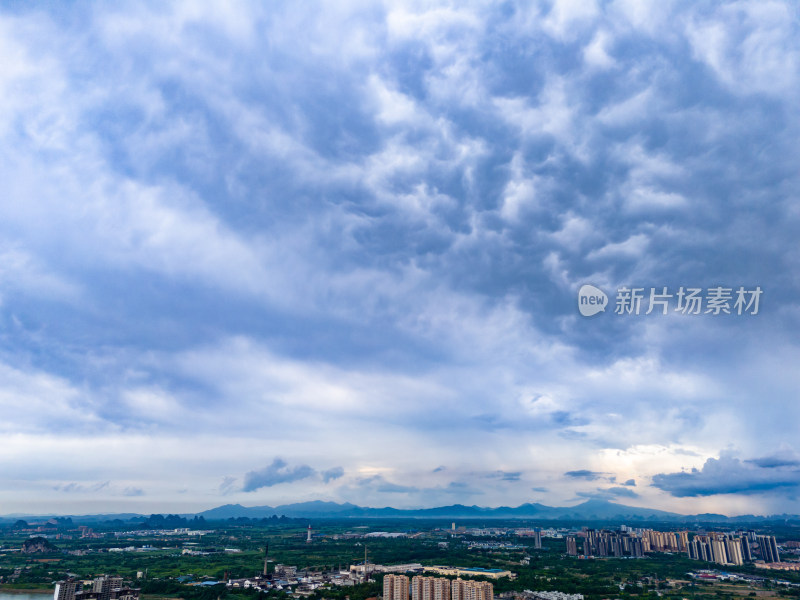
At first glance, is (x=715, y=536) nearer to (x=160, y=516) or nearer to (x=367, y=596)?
(x=367, y=596)

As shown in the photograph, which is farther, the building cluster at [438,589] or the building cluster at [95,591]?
the building cluster at [95,591]

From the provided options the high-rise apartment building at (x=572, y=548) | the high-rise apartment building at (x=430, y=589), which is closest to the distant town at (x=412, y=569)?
the high-rise apartment building at (x=430, y=589)

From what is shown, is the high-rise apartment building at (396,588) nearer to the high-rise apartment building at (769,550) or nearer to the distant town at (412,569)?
the distant town at (412,569)

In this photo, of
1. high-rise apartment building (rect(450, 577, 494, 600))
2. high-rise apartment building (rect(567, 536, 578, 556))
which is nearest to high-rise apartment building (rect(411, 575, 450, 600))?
high-rise apartment building (rect(450, 577, 494, 600))

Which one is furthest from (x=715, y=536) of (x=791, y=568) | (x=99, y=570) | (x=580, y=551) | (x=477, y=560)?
(x=99, y=570)

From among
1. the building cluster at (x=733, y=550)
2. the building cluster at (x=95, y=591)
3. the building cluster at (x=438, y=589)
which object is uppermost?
the building cluster at (x=438, y=589)

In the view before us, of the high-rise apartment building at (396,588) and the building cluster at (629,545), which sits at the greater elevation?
the high-rise apartment building at (396,588)

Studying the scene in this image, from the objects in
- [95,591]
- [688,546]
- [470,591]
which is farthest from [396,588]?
[688,546]
